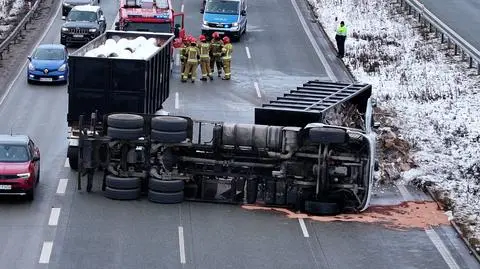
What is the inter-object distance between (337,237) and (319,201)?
5.53 feet

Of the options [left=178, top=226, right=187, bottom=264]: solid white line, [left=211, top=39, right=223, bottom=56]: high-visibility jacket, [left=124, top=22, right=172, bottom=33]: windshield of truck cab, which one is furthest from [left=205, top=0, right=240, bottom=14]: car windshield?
[left=178, top=226, right=187, bottom=264]: solid white line

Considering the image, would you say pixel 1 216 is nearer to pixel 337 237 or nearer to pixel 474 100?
pixel 337 237

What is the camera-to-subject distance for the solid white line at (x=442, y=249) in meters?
21.2

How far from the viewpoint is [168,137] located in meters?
24.4

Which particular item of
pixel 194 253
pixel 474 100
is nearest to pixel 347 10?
pixel 474 100

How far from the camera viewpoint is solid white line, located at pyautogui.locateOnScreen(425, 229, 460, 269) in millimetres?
21250

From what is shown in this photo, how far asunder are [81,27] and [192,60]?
8145 mm

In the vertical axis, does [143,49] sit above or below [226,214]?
above

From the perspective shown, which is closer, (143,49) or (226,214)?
(226,214)

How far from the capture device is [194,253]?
21125mm

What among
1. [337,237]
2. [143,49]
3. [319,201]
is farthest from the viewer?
[143,49]

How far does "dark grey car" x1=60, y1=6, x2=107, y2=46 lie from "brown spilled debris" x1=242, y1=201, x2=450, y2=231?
22.7 metres

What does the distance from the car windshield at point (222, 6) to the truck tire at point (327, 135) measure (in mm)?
26601

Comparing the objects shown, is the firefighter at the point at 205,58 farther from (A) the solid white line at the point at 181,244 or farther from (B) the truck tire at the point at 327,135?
(A) the solid white line at the point at 181,244
